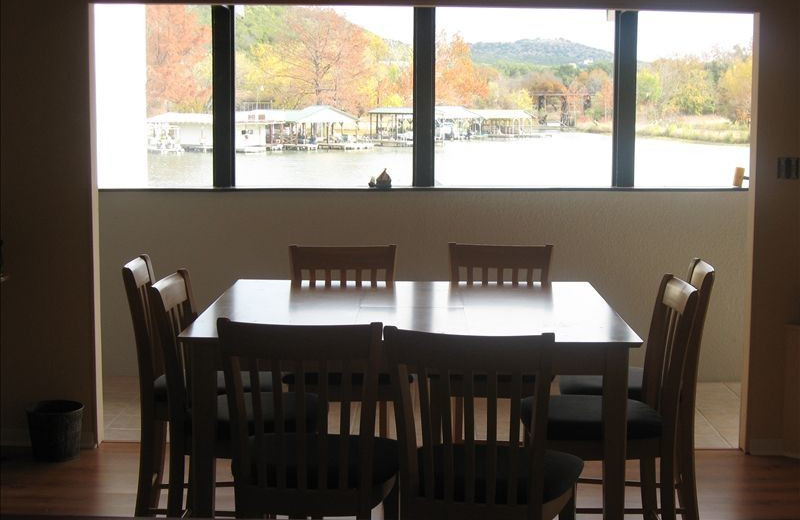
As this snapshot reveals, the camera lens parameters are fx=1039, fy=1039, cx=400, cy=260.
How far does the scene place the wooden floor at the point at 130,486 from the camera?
3666 millimetres

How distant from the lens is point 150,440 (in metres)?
3.35

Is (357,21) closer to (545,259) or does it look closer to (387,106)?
(387,106)

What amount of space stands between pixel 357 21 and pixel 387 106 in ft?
1.54

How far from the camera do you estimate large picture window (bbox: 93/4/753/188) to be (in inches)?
215

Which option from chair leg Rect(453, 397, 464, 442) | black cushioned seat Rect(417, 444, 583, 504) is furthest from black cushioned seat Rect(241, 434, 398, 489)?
chair leg Rect(453, 397, 464, 442)

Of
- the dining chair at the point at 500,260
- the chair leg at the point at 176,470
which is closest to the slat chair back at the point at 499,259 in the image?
the dining chair at the point at 500,260

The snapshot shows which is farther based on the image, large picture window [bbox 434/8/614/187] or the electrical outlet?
large picture window [bbox 434/8/614/187]

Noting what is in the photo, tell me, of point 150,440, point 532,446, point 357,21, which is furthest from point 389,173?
point 532,446

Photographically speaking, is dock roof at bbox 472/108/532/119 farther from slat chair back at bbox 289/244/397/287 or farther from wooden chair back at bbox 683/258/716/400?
wooden chair back at bbox 683/258/716/400

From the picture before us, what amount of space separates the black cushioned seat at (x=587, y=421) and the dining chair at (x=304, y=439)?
563 millimetres

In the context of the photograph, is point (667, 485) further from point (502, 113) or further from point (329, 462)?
point (502, 113)

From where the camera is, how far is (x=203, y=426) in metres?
2.97

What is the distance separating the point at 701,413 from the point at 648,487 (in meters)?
1.77

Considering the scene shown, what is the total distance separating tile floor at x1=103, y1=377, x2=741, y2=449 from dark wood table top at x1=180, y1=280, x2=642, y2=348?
1.13 meters
